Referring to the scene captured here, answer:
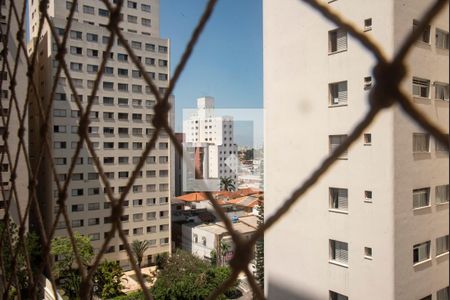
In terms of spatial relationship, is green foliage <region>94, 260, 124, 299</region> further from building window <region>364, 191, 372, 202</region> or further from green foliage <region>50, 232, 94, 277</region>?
building window <region>364, 191, 372, 202</region>

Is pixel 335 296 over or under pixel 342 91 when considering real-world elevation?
under

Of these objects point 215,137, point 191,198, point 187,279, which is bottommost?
point 187,279

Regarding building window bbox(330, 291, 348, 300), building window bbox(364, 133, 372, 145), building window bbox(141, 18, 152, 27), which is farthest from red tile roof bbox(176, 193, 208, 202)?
building window bbox(364, 133, 372, 145)

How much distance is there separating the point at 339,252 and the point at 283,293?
0.84 m

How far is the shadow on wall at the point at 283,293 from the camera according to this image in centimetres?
339

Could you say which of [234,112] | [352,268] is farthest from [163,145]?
[352,268]

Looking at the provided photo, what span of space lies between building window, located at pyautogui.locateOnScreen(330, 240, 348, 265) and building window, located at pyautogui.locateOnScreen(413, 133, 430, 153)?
2.96ft

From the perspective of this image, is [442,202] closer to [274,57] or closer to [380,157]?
[380,157]

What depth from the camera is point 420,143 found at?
9.46 ft

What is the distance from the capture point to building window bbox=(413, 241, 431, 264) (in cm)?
290

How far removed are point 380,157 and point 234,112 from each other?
5.92 ft

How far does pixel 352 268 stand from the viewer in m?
2.90

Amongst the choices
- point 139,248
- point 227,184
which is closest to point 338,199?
point 139,248

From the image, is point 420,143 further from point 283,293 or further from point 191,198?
point 191,198
